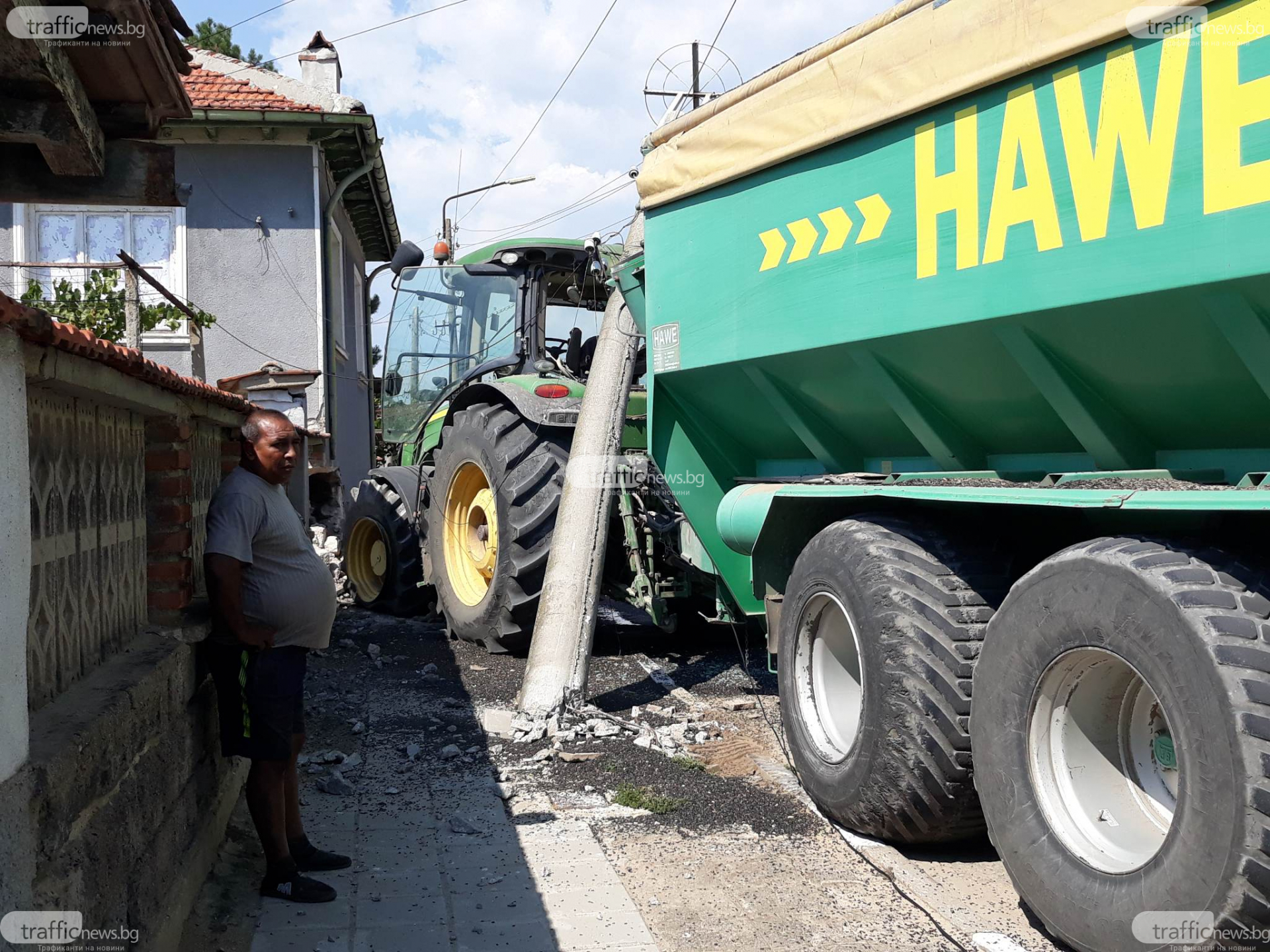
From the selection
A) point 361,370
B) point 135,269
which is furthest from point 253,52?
point 135,269

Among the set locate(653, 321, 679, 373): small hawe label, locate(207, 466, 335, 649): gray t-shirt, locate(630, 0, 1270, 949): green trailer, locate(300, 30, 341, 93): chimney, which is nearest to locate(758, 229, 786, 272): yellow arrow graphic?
locate(630, 0, 1270, 949): green trailer

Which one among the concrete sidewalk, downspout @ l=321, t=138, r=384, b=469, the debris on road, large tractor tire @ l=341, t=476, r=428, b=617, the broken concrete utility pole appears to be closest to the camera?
the concrete sidewalk

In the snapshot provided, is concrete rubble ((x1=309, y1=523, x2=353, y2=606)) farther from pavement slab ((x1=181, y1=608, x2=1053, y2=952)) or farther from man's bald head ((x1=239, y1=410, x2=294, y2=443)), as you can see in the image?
man's bald head ((x1=239, y1=410, x2=294, y2=443))

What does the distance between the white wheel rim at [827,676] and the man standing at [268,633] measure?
1746 mm

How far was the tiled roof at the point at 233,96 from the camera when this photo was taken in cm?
1090

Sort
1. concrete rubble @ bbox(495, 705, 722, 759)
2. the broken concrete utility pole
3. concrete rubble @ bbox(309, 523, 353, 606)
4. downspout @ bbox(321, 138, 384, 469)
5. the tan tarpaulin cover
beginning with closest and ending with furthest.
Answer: the tan tarpaulin cover
concrete rubble @ bbox(495, 705, 722, 759)
the broken concrete utility pole
concrete rubble @ bbox(309, 523, 353, 606)
downspout @ bbox(321, 138, 384, 469)

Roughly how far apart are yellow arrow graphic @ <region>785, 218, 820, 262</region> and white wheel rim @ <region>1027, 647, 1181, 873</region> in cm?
182

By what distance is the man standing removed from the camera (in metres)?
3.33

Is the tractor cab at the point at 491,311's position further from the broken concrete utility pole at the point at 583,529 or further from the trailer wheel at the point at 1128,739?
the trailer wheel at the point at 1128,739

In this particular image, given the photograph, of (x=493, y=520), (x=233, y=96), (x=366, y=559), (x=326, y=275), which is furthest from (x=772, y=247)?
(x=233, y=96)

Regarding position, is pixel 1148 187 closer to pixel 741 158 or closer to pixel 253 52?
pixel 741 158

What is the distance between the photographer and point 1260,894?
83.4 inches

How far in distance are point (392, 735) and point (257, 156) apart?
8341 mm

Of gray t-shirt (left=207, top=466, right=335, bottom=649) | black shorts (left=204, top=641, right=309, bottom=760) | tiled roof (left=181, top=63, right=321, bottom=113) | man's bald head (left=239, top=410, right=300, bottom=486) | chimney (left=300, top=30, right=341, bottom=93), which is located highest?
chimney (left=300, top=30, right=341, bottom=93)
